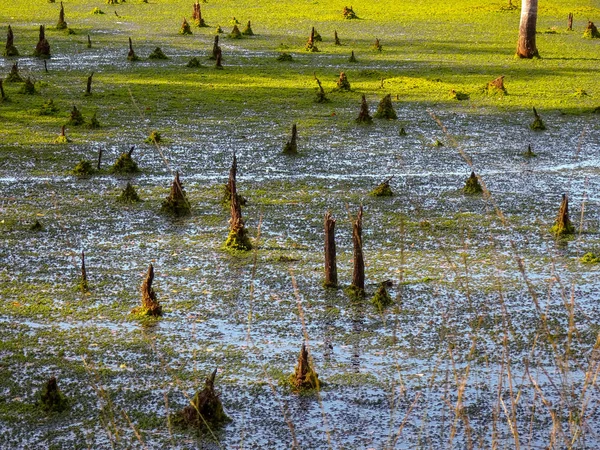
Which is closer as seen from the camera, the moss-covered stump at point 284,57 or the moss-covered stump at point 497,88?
the moss-covered stump at point 497,88

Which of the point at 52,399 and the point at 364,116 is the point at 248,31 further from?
the point at 52,399

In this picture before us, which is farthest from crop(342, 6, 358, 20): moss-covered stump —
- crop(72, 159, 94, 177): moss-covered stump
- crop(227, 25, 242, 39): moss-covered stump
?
crop(72, 159, 94, 177): moss-covered stump

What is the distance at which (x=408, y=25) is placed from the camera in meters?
26.0

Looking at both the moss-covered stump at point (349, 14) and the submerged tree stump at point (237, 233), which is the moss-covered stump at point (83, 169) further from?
the moss-covered stump at point (349, 14)

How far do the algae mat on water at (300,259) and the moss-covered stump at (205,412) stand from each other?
0.18ft

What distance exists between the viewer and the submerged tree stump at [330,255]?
25.8 ft

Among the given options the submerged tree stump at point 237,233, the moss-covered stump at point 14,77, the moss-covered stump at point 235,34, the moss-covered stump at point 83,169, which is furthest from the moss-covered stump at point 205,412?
the moss-covered stump at point 235,34

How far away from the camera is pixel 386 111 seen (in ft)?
49.0

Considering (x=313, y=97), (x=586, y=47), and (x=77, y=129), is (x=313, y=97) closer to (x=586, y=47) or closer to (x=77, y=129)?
(x=77, y=129)

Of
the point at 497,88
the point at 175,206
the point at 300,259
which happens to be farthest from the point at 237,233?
the point at 497,88

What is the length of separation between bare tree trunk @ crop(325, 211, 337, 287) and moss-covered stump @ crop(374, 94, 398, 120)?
701cm

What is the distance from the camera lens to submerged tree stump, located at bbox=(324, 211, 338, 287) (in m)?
7.88

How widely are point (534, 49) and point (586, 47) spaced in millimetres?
2318

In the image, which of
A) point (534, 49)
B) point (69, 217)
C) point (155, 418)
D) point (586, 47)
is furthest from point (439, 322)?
point (586, 47)
